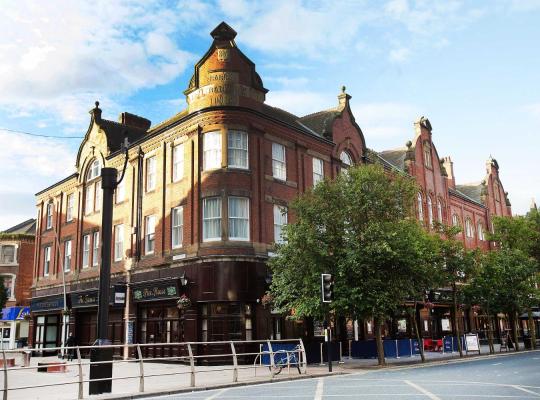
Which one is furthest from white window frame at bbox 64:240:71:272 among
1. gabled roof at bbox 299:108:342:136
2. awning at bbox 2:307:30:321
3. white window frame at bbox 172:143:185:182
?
gabled roof at bbox 299:108:342:136

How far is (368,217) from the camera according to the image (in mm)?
23828

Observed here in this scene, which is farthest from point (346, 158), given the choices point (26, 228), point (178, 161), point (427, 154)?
point (26, 228)

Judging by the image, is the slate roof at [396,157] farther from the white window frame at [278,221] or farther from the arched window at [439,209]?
the white window frame at [278,221]

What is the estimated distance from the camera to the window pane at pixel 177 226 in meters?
27.8

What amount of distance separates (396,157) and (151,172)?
1985 centimetres

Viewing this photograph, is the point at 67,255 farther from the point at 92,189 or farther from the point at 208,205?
the point at 208,205

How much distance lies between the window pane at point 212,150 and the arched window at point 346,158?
927cm

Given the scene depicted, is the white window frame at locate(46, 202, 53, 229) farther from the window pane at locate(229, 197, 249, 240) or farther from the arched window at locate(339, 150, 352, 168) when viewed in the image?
the arched window at locate(339, 150, 352, 168)

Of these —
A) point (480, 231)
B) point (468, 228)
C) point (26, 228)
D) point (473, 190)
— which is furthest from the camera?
point (26, 228)

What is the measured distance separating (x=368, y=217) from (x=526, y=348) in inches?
773

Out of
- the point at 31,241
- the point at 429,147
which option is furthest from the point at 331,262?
the point at 31,241

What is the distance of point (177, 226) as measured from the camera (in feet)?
92.4

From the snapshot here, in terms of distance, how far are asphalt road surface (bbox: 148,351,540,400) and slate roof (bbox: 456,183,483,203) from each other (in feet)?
124

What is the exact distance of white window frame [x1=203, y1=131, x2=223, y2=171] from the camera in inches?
1057
